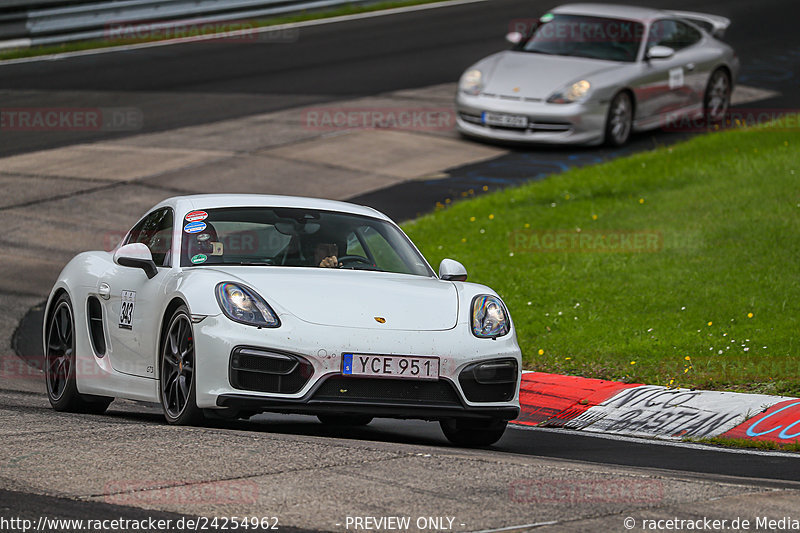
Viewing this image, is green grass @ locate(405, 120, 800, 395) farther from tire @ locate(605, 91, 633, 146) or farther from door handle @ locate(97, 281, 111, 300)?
door handle @ locate(97, 281, 111, 300)

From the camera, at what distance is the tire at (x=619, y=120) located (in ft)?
60.8

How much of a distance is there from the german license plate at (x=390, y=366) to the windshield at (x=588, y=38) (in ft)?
42.0

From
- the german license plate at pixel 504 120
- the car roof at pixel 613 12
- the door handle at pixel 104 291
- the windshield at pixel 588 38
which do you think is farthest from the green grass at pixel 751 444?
the car roof at pixel 613 12

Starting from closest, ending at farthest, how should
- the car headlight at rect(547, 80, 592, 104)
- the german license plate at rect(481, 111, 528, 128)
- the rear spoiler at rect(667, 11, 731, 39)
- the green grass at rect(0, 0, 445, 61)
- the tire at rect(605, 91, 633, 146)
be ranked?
the car headlight at rect(547, 80, 592, 104) < the german license plate at rect(481, 111, 528, 128) < the tire at rect(605, 91, 633, 146) < the rear spoiler at rect(667, 11, 731, 39) < the green grass at rect(0, 0, 445, 61)

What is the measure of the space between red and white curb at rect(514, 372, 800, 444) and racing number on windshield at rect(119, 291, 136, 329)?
2.78m

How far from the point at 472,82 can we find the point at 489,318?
1156cm

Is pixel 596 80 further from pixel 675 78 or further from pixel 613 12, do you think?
pixel 613 12

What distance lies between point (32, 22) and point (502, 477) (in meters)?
20.9

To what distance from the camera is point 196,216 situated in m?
8.06

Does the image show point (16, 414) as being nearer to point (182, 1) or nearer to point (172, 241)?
point (172, 241)

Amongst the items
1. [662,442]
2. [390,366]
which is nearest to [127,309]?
[390,366]

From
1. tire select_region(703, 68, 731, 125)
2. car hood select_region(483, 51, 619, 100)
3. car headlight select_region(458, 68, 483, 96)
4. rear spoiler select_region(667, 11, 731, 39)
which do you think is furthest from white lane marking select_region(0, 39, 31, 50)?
tire select_region(703, 68, 731, 125)

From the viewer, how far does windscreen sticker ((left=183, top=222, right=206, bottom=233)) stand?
794 centimetres

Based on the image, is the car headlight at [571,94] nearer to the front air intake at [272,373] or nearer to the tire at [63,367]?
the tire at [63,367]
